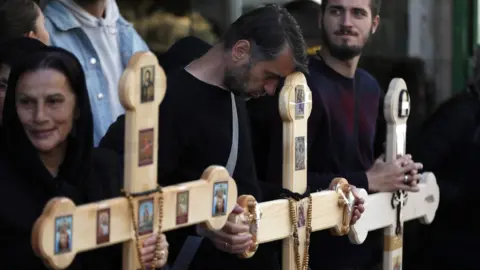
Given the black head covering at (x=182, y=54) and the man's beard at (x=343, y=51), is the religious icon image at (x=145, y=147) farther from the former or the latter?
the man's beard at (x=343, y=51)

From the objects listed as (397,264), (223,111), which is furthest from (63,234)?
(397,264)

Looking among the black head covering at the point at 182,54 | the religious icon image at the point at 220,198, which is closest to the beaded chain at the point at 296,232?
the religious icon image at the point at 220,198

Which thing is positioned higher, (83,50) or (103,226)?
(83,50)

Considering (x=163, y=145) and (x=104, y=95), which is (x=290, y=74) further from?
(x=104, y=95)

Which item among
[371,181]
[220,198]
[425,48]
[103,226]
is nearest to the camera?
[103,226]

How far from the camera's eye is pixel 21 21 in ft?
11.4

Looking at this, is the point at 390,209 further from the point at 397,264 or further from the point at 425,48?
the point at 425,48

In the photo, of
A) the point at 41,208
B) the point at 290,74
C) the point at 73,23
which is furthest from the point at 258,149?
the point at 41,208

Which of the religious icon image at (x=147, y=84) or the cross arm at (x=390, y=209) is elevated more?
the religious icon image at (x=147, y=84)

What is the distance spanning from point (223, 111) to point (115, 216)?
1.97ft

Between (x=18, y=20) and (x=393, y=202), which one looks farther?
(x=393, y=202)

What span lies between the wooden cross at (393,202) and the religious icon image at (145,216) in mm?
1065

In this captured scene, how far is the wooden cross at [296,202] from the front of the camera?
3.30 m

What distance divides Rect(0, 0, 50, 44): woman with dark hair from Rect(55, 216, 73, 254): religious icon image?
0.99 m
